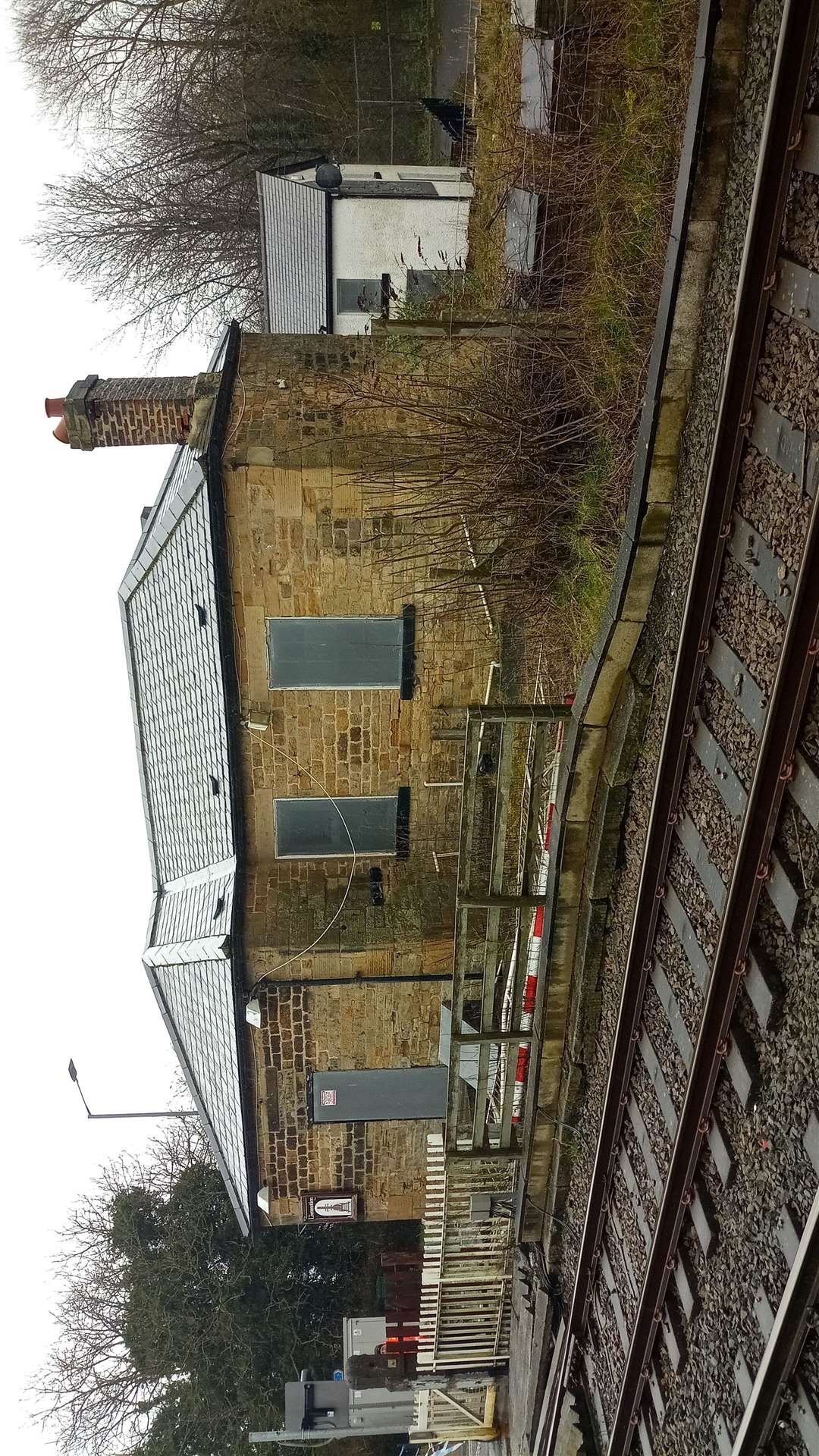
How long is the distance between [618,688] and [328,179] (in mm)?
10587

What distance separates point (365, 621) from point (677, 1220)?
632 cm

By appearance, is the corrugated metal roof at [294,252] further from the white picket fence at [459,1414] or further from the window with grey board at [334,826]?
the white picket fence at [459,1414]

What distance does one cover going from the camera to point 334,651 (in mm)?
10453

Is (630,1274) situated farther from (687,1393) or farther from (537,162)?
(537,162)

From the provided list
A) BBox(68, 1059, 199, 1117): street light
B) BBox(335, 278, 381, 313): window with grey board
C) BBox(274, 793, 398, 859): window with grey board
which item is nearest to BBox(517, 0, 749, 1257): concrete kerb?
BBox(274, 793, 398, 859): window with grey board

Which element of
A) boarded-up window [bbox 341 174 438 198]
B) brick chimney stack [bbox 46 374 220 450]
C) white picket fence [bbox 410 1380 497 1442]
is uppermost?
boarded-up window [bbox 341 174 438 198]

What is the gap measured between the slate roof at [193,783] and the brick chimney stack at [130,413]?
0.34 metres

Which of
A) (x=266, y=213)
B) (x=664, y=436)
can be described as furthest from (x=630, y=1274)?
(x=266, y=213)

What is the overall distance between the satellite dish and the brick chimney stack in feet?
18.3

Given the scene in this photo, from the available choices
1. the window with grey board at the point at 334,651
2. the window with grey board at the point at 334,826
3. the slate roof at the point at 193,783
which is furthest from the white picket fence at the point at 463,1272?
the window with grey board at the point at 334,651

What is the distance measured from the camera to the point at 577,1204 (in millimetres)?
8750

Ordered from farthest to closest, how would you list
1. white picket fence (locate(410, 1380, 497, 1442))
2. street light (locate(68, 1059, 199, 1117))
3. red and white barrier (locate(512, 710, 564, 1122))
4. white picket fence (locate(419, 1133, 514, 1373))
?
1. street light (locate(68, 1059, 199, 1117))
2. white picket fence (locate(410, 1380, 497, 1442))
3. white picket fence (locate(419, 1133, 514, 1373))
4. red and white barrier (locate(512, 710, 564, 1122))

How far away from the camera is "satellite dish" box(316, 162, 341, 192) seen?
14.2m

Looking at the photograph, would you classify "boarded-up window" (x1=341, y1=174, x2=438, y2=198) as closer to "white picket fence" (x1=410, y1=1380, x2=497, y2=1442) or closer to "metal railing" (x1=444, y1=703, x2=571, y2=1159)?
"metal railing" (x1=444, y1=703, x2=571, y2=1159)
